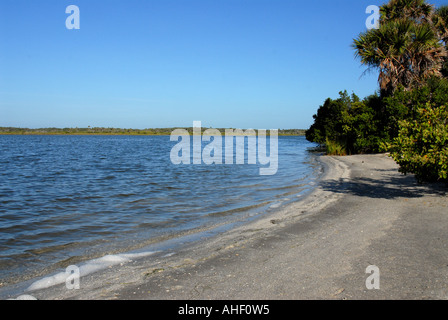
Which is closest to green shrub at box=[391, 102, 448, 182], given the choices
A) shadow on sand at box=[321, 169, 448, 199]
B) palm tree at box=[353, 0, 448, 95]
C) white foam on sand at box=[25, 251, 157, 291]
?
shadow on sand at box=[321, 169, 448, 199]

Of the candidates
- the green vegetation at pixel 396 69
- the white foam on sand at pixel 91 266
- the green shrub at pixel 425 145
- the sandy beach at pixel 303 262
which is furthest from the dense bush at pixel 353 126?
the white foam on sand at pixel 91 266

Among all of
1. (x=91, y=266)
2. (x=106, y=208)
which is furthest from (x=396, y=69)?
(x=91, y=266)

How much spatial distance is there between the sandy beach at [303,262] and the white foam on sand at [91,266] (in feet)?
0.69

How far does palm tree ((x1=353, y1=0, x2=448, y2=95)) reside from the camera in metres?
22.9

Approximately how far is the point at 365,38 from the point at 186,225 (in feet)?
65.9

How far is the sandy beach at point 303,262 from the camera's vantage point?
14.7 feet

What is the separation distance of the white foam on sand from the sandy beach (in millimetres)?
210

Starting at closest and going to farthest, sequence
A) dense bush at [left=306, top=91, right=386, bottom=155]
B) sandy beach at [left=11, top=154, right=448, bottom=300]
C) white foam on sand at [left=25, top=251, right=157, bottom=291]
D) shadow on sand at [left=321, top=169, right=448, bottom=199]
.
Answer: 1. sandy beach at [left=11, top=154, right=448, bottom=300]
2. white foam on sand at [left=25, top=251, right=157, bottom=291]
3. shadow on sand at [left=321, top=169, right=448, bottom=199]
4. dense bush at [left=306, top=91, right=386, bottom=155]

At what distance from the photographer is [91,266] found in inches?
241

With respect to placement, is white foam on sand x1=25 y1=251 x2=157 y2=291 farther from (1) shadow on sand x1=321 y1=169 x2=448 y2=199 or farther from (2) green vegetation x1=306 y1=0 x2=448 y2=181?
(2) green vegetation x1=306 y1=0 x2=448 y2=181

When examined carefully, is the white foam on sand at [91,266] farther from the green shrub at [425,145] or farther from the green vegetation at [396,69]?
the green vegetation at [396,69]

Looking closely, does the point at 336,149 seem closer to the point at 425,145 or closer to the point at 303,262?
the point at 425,145
